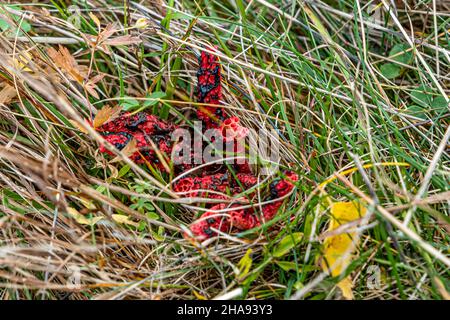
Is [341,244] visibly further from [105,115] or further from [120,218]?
[105,115]

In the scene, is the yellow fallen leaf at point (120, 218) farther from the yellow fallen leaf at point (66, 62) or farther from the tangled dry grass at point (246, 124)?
the yellow fallen leaf at point (66, 62)

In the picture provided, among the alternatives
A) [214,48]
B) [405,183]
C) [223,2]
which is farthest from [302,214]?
[223,2]

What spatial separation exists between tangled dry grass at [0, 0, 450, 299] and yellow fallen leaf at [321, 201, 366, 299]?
0.13 feet

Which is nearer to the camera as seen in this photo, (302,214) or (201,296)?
(201,296)

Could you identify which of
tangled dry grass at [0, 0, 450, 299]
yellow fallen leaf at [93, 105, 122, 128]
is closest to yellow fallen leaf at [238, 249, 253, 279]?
tangled dry grass at [0, 0, 450, 299]

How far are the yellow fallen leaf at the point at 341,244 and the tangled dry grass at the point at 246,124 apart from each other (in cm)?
4

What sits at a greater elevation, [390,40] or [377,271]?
[390,40]

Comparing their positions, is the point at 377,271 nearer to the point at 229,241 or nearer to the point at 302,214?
the point at 302,214

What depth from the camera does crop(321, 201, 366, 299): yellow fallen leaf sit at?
1380 mm

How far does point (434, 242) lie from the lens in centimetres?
154

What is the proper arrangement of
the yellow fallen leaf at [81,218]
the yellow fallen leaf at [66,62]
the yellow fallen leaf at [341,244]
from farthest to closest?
the yellow fallen leaf at [66,62] → the yellow fallen leaf at [81,218] → the yellow fallen leaf at [341,244]

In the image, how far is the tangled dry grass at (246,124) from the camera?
1.45 meters

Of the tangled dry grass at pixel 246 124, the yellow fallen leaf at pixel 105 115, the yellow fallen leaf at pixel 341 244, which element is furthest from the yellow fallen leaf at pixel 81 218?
the yellow fallen leaf at pixel 341 244

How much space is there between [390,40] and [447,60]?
286mm
